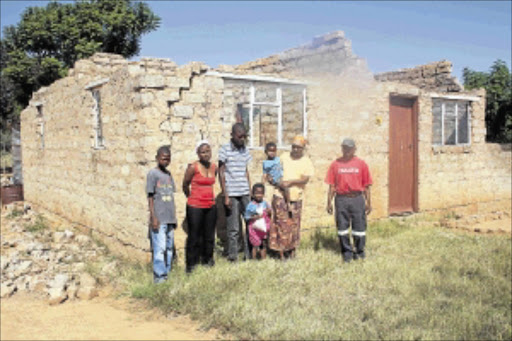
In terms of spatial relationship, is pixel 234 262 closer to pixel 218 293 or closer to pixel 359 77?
pixel 218 293

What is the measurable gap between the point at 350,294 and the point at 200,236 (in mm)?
1986

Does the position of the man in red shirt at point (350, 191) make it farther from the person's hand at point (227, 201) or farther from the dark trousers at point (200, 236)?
the dark trousers at point (200, 236)

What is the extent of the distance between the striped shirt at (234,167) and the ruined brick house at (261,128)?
82 centimetres

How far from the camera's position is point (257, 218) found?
6.52 metres

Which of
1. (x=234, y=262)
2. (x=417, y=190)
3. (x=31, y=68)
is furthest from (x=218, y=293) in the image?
(x=31, y=68)

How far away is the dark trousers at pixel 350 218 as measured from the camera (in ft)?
21.8

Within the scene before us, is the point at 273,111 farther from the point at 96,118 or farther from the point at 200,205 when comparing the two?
the point at 200,205

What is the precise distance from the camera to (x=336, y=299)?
17.3ft

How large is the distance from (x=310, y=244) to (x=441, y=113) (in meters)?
5.68

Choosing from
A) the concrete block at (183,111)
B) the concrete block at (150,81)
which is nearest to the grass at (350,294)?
the concrete block at (183,111)

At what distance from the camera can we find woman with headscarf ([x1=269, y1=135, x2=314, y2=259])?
21.9 feet

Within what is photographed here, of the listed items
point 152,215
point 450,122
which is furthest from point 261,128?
point 152,215

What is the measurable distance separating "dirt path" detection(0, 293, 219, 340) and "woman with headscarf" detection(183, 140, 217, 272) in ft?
3.24

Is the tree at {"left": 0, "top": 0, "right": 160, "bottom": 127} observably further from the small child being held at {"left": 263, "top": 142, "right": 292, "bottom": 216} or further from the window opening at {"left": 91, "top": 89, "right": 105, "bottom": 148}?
the small child being held at {"left": 263, "top": 142, "right": 292, "bottom": 216}
